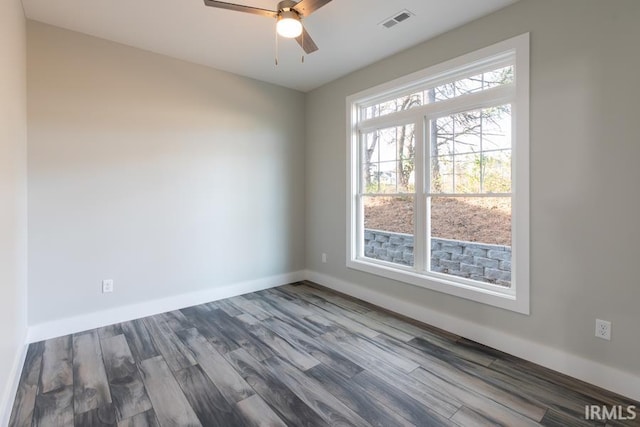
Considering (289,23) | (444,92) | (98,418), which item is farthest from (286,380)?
(444,92)

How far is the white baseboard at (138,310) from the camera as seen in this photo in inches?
106

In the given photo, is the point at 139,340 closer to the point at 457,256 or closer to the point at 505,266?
the point at 457,256

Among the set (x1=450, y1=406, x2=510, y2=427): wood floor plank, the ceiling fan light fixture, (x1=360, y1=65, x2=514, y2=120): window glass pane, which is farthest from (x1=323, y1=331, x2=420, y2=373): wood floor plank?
the ceiling fan light fixture

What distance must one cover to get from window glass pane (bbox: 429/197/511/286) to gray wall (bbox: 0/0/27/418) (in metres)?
3.21

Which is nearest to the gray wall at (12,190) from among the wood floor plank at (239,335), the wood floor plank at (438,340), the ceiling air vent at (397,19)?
the wood floor plank at (239,335)

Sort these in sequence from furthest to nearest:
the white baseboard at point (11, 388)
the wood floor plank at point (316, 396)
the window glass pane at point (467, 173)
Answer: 1. the window glass pane at point (467, 173)
2. the wood floor plank at point (316, 396)
3. the white baseboard at point (11, 388)

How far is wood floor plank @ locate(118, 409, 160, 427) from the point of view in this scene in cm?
170

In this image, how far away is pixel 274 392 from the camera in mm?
Answer: 1982

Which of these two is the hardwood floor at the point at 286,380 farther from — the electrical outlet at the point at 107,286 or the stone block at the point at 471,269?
the stone block at the point at 471,269

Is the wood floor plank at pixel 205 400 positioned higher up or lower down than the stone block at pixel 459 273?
lower down

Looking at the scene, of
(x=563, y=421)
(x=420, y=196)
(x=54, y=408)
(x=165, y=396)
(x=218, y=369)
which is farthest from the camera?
(x=420, y=196)

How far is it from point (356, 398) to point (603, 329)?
1.69m

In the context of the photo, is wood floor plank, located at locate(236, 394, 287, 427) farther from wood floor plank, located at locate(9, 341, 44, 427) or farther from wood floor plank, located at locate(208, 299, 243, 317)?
wood floor plank, located at locate(208, 299, 243, 317)

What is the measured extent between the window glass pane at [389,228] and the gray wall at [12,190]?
3.12 metres
